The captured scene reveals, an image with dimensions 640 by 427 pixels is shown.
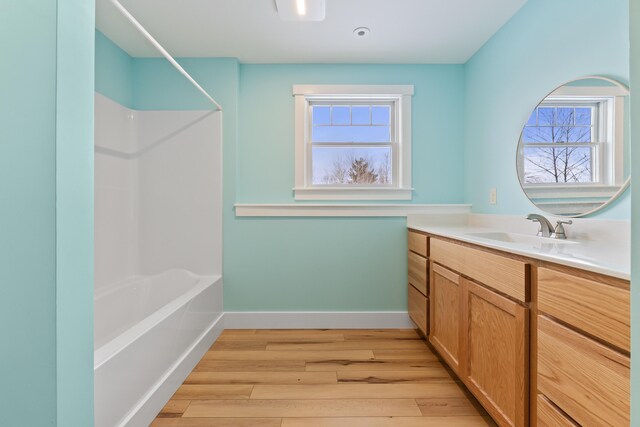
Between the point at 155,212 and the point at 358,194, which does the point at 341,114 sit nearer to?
the point at 358,194

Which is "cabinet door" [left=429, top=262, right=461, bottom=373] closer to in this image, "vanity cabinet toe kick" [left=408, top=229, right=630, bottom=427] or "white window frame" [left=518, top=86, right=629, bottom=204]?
"vanity cabinet toe kick" [left=408, top=229, right=630, bottom=427]

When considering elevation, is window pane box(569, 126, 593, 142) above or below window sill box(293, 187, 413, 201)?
above

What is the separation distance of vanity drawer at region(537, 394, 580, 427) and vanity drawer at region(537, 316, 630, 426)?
0.07 feet

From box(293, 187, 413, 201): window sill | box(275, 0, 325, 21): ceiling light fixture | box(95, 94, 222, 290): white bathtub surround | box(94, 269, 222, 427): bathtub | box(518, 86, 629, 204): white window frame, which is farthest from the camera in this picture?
box(293, 187, 413, 201): window sill

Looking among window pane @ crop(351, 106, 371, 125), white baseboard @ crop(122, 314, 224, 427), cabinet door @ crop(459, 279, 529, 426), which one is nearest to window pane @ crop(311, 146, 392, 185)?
window pane @ crop(351, 106, 371, 125)

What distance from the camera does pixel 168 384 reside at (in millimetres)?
1770

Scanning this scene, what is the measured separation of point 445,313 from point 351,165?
1493 mm

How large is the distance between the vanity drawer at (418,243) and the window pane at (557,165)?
0.74 m

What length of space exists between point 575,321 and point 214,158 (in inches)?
101

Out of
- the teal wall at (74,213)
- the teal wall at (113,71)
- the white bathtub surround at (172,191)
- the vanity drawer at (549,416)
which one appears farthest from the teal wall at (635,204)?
the teal wall at (113,71)

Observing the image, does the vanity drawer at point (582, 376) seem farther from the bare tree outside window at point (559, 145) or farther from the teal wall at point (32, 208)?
the teal wall at point (32, 208)

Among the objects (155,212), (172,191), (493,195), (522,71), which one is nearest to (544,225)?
(493,195)

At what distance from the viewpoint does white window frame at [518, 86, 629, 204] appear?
4.81 feet

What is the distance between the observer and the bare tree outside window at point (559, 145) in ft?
5.42
